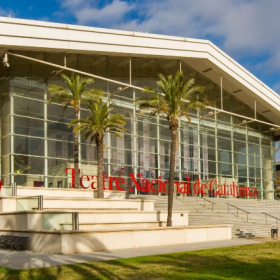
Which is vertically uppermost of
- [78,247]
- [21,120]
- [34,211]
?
[21,120]

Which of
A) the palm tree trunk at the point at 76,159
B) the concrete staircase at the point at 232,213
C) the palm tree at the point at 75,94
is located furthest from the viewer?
the palm tree at the point at 75,94

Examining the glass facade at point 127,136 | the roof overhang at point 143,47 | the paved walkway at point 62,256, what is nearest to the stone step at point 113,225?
the paved walkway at point 62,256

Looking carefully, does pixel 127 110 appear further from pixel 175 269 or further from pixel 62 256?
pixel 175 269

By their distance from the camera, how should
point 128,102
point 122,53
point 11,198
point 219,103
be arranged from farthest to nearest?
point 219,103 < point 128,102 < point 122,53 < point 11,198

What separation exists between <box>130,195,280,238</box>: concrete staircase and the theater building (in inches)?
106

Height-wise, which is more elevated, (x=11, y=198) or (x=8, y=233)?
(x=11, y=198)

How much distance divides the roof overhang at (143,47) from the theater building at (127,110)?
0.07m

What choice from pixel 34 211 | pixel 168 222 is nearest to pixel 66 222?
pixel 34 211

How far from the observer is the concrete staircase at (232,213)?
31.0m

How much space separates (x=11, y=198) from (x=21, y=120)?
908cm

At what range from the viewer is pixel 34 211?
22.2 meters

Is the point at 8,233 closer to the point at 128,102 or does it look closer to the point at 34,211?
the point at 34,211

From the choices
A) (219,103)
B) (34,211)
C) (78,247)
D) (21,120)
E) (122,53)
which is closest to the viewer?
(78,247)

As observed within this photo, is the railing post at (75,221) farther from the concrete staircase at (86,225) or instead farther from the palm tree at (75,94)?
the palm tree at (75,94)
